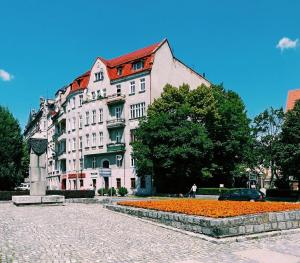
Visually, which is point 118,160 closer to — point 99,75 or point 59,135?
point 99,75

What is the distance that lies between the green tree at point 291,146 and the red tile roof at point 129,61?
75.5 feet

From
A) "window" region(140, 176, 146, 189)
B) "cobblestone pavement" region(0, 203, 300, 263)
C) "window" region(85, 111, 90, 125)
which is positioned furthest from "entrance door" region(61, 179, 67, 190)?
"cobblestone pavement" region(0, 203, 300, 263)

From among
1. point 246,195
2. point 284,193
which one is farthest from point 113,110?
point 246,195

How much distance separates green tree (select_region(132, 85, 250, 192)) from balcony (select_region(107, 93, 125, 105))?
768 centimetres

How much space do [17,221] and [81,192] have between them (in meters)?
19.1

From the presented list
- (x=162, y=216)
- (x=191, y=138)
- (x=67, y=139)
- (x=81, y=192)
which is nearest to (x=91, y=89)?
(x=67, y=139)

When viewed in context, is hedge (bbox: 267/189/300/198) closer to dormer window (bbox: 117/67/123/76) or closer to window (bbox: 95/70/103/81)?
dormer window (bbox: 117/67/123/76)

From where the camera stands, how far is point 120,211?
21.8m

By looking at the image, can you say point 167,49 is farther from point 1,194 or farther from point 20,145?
point 1,194

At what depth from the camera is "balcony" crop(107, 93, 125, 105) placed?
199ft

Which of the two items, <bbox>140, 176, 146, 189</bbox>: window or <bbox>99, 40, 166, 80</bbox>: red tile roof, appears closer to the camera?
<bbox>140, 176, 146, 189</bbox>: window

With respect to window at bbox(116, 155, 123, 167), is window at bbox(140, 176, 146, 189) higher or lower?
lower

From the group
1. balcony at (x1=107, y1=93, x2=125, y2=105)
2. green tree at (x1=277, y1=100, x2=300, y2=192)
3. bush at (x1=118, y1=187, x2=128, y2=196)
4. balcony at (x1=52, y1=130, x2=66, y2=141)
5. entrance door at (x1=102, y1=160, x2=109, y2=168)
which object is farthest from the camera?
balcony at (x1=52, y1=130, x2=66, y2=141)

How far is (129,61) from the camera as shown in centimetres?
6184
